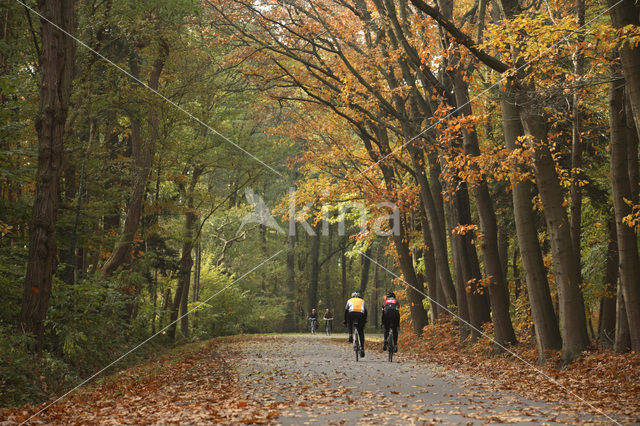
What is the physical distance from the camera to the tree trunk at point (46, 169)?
1309 centimetres

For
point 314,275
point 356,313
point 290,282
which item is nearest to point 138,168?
point 356,313

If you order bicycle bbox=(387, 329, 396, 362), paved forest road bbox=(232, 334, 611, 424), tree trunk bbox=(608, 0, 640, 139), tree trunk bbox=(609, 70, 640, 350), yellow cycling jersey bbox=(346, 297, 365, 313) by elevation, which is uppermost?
tree trunk bbox=(608, 0, 640, 139)

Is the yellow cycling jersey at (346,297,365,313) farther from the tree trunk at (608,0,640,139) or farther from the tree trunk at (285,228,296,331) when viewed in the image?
the tree trunk at (285,228,296,331)

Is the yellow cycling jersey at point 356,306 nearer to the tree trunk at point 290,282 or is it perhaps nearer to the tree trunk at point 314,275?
the tree trunk at point 290,282

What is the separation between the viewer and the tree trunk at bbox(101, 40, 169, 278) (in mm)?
21391

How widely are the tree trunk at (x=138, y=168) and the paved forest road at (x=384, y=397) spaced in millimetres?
7464

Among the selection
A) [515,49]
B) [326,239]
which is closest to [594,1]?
[515,49]

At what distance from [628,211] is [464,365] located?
572 cm

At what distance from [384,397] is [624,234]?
18.6 feet

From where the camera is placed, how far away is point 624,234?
484 inches

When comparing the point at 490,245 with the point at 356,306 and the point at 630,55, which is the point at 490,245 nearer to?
the point at 356,306

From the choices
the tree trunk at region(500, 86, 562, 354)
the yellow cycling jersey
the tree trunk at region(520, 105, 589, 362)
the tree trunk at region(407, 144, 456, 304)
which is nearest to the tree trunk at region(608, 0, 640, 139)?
the tree trunk at region(520, 105, 589, 362)

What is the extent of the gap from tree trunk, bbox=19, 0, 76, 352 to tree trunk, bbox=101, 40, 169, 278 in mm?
7438


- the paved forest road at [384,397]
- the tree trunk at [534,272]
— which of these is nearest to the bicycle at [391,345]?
the paved forest road at [384,397]
